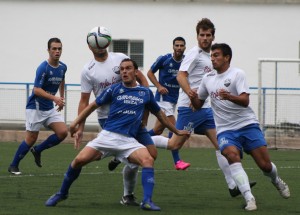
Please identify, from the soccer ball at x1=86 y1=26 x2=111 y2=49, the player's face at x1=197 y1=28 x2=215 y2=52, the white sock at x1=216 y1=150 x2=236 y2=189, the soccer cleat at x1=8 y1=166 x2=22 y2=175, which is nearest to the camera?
the soccer ball at x1=86 y1=26 x2=111 y2=49

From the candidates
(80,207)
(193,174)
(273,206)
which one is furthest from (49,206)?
(193,174)

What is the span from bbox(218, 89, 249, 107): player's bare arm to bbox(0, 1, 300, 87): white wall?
2210 centimetres

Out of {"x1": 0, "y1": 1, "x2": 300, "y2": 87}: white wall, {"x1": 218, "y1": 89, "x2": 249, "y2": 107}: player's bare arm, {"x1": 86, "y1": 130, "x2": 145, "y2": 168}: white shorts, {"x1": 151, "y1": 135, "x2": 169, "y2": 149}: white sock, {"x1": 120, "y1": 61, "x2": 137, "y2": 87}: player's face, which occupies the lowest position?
{"x1": 151, "y1": 135, "x2": 169, "y2": 149}: white sock

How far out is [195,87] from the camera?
14836mm

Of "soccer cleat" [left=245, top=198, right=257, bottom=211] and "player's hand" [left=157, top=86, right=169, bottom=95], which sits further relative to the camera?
"player's hand" [left=157, top=86, right=169, bottom=95]

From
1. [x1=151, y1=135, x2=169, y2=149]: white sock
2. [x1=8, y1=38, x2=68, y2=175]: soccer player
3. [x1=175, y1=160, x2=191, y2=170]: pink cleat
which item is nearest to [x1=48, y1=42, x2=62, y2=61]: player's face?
[x1=8, y1=38, x2=68, y2=175]: soccer player

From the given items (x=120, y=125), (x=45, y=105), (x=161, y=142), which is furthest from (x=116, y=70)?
(x=45, y=105)

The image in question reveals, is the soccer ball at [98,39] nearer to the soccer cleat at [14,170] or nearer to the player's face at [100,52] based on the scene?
the player's face at [100,52]

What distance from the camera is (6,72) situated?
115 feet

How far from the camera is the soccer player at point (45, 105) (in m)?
16.3

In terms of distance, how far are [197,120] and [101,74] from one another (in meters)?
2.50

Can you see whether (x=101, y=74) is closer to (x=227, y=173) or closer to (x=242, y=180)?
(x=227, y=173)

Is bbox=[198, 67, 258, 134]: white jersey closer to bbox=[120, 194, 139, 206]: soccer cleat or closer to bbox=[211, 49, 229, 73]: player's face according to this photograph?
bbox=[211, 49, 229, 73]: player's face

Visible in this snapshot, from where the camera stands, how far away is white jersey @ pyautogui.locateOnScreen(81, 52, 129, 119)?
13125 mm
